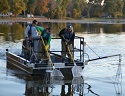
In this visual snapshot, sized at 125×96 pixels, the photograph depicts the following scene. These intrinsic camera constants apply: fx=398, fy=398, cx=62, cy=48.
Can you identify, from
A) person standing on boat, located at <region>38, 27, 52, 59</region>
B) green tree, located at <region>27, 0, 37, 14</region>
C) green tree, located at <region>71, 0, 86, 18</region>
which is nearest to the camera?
person standing on boat, located at <region>38, 27, 52, 59</region>

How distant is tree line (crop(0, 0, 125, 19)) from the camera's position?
112625 mm

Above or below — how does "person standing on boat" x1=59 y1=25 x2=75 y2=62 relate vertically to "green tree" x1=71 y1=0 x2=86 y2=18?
above

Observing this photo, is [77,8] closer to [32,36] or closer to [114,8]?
[114,8]

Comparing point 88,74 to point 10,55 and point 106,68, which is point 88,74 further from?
point 10,55

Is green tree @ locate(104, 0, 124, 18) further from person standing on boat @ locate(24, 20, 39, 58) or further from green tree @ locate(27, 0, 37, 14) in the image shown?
person standing on boat @ locate(24, 20, 39, 58)

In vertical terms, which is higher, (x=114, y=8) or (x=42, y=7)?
(x=42, y=7)

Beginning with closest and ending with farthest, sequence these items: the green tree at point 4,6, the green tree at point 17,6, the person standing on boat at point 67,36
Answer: the person standing on boat at point 67,36 → the green tree at point 4,6 → the green tree at point 17,6

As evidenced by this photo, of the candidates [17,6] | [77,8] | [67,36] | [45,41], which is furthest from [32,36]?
[77,8]

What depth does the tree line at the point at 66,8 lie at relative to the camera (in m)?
113

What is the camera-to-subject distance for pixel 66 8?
151375 millimetres

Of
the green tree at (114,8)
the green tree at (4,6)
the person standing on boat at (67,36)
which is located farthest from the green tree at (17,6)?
the person standing on boat at (67,36)

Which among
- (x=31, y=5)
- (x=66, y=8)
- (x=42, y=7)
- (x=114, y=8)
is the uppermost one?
(x=31, y=5)

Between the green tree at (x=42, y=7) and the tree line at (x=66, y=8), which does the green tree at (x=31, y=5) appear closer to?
Result: the tree line at (x=66, y=8)

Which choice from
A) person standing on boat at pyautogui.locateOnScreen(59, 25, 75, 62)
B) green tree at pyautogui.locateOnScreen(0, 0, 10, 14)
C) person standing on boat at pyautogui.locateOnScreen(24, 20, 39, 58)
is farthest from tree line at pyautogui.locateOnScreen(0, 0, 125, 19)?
person standing on boat at pyautogui.locateOnScreen(59, 25, 75, 62)
